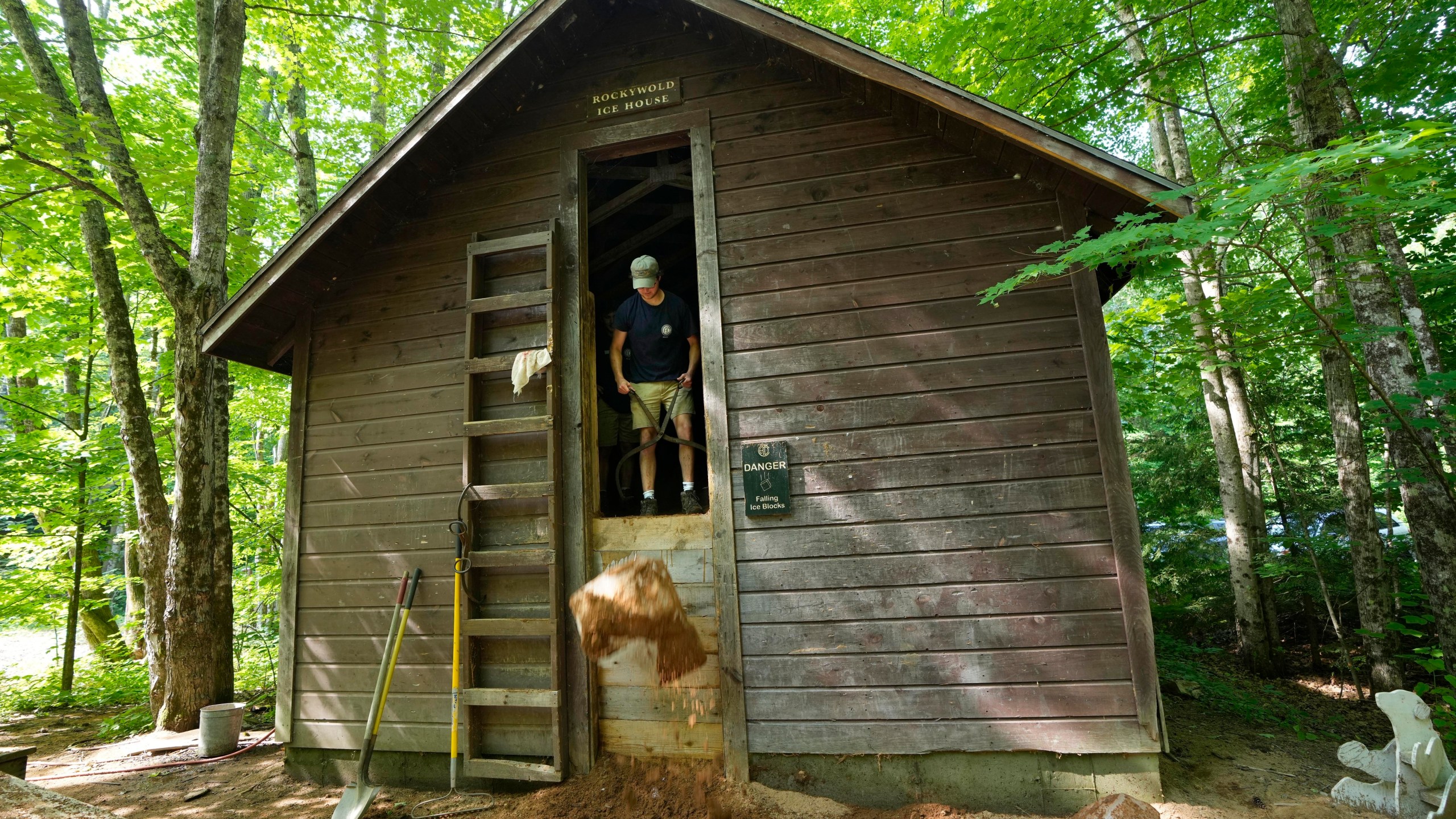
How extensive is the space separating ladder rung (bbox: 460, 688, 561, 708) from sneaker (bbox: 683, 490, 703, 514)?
1418 mm

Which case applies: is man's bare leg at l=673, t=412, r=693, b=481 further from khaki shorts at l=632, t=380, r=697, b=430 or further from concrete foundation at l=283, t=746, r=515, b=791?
concrete foundation at l=283, t=746, r=515, b=791

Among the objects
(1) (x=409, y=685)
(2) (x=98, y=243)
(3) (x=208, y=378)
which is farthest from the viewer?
(2) (x=98, y=243)

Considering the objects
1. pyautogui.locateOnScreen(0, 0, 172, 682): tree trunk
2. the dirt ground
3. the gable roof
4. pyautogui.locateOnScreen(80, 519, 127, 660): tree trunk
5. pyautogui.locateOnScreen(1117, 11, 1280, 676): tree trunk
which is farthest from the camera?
pyautogui.locateOnScreen(80, 519, 127, 660): tree trunk

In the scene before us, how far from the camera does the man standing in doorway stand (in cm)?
525

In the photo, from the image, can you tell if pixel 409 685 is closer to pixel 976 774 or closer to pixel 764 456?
pixel 764 456

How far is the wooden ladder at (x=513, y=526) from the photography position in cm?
435

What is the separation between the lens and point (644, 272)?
5.29m

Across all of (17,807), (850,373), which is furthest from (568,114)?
(17,807)

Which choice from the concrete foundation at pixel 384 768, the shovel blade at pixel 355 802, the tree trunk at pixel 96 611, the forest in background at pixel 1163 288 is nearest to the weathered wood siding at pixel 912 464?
the forest in background at pixel 1163 288

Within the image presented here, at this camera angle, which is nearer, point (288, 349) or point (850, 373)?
point (850, 373)

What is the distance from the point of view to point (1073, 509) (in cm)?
389

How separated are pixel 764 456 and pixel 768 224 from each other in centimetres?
153

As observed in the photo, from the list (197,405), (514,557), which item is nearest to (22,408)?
(197,405)

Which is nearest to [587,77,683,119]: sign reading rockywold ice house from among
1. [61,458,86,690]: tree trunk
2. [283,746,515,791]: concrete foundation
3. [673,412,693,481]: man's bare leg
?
[673,412,693,481]: man's bare leg
